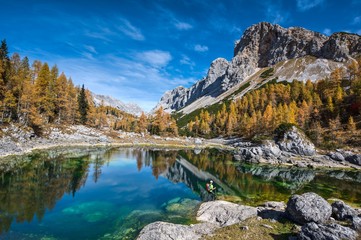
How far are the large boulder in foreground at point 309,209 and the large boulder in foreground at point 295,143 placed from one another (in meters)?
70.9

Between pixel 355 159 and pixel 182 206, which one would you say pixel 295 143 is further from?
pixel 182 206

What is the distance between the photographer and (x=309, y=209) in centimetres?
1959

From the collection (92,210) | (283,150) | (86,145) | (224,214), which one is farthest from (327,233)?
(86,145)

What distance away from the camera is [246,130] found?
129750 mm

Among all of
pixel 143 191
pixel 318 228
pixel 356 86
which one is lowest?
pixel 143 191

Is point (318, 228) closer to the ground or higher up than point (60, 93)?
closer to the ground

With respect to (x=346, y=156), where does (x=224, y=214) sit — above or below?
below

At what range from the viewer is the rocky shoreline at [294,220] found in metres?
15.1

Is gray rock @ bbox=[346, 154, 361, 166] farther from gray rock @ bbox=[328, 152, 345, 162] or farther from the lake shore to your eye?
gray rock @ bbox=[328, 152, 345, 162]

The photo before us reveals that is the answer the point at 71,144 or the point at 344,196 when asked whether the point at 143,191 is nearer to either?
the point at 344,196

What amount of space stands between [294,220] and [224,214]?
6948 mm

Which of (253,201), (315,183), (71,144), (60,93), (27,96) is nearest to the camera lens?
(253,201)

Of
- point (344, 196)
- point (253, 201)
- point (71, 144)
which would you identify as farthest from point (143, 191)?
point (71, 144)

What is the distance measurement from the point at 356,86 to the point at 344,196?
317 feet
